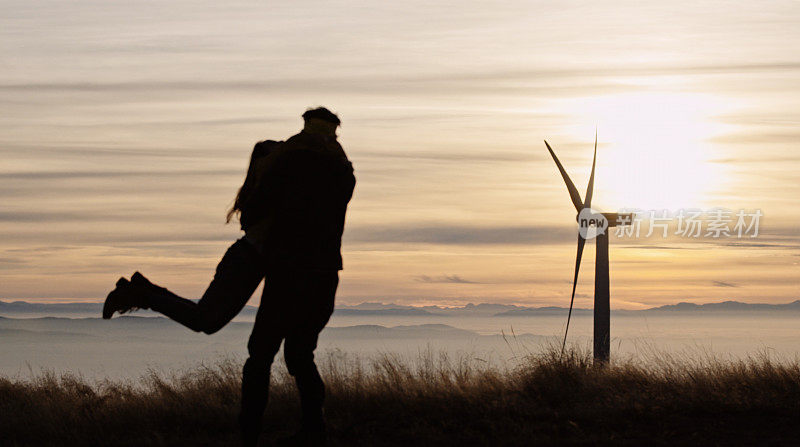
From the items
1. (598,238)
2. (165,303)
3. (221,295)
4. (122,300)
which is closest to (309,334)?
(221,295)

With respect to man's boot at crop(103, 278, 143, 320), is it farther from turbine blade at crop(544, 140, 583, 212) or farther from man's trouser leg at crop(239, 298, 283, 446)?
turbine blade at crop(544, 140, 583, 212)

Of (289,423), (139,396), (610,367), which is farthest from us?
(610,367)

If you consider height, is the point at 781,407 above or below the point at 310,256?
below

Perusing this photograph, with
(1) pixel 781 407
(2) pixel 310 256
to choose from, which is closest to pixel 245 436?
(2) pixel 310 256

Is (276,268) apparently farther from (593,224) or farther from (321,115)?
(593,224)

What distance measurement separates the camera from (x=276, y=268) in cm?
667

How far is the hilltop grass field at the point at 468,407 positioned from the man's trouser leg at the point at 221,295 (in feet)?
4.94

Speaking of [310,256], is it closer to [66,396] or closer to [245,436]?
[245,436]

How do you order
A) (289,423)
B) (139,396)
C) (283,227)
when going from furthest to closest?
(139,396) → (289,423) → (283,227)

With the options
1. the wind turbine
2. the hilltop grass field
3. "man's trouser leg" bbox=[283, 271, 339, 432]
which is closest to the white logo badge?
the wind turbine

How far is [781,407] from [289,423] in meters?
4.18

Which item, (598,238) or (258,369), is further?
(598,238)

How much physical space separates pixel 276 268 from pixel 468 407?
102 inches

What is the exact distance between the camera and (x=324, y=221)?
6.79 m
